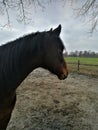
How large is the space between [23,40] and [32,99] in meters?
3.74

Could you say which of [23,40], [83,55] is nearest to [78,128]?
[23,40]

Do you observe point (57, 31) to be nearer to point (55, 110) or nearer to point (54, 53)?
point (54, 53)

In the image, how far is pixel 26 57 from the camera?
2465mm

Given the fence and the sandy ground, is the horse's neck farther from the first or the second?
the fence

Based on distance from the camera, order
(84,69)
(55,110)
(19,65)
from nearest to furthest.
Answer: (19,65) → (55,110) → (84,69)

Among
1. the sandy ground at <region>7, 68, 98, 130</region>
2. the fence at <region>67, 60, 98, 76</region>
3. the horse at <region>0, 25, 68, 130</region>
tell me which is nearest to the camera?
the horse at <region>0, 25, 68, 130</region>

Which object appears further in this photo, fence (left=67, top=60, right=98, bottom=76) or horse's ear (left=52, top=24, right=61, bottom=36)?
fence (left=67, top=60, right=98, bottom=76)

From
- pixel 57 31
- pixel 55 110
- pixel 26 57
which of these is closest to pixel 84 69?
pixel 55 110

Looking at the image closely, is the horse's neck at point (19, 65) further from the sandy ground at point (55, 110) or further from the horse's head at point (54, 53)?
the sandy ground at point (55, 110)

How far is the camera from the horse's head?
245 centimetres

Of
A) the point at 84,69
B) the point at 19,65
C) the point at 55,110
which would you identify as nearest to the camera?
the point at 19,65

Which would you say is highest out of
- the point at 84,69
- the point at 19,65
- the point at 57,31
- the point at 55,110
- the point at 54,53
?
the point at 57,31

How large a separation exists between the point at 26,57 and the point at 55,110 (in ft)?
9.63

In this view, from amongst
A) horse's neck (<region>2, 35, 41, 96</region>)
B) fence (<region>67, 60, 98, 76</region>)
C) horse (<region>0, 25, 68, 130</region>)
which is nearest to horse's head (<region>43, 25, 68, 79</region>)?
horse (<region>0, 25, 68, 130</region>)
